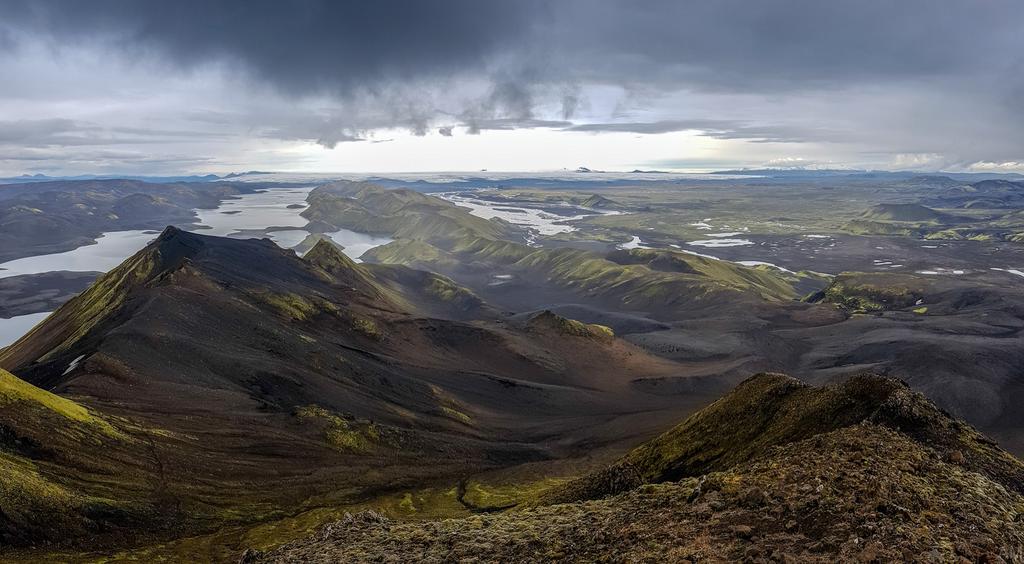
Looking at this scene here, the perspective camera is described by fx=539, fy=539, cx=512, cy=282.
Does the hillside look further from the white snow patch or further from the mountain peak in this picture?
the white snow patch

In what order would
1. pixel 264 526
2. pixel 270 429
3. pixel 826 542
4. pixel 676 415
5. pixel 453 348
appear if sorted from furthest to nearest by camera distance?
pixel 453 348 < pixel 676 415 < pixel 270 429 < pixel 264 526 < pixel 826 542

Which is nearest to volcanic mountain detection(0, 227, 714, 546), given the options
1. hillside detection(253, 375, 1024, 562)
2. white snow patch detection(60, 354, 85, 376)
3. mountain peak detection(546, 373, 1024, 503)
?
white snow patch detection(60, 354, 85, 376)

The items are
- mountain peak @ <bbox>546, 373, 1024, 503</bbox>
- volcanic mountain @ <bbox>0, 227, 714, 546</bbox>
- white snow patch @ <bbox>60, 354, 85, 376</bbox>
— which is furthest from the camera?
white snow patch @ <bbox>60, 354, 85, 376</bbox>

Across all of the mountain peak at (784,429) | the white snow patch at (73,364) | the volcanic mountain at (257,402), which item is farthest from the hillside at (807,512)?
the white snow patch at (73,364)

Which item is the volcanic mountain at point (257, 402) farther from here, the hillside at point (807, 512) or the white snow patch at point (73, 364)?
the hillside at point (807, 512)

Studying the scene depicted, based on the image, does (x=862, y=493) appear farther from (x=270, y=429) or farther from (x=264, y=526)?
(x=270, y=429)

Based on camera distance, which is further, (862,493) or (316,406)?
(316,406)

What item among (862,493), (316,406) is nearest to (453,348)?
(316,406)
